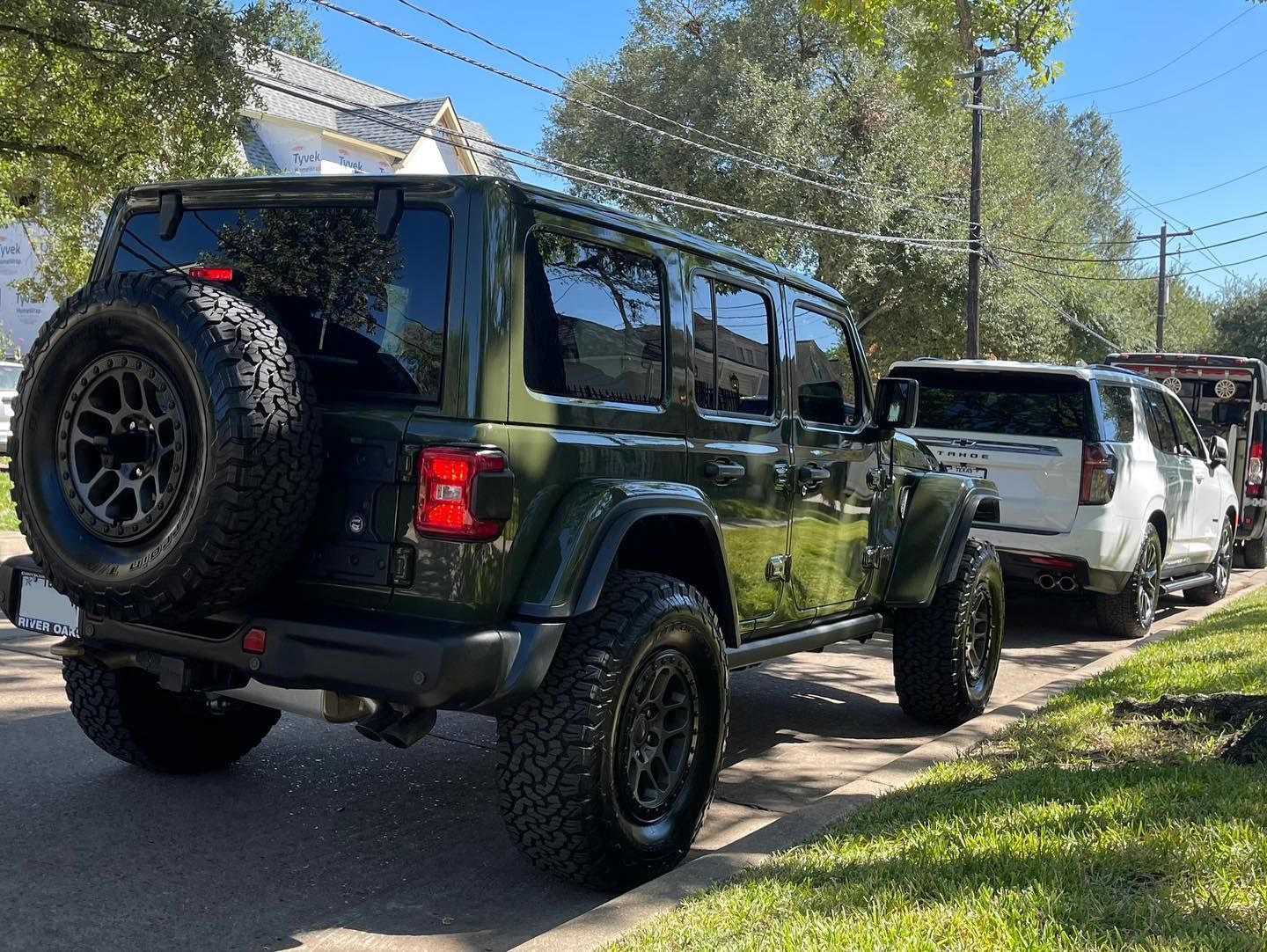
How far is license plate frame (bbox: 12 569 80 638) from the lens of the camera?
13.0 ft

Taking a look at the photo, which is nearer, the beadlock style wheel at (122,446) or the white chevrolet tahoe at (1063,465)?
the beadlock style wheel at (122,446)

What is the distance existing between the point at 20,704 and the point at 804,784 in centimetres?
366

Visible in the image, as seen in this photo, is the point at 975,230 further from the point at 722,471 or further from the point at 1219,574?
the point at 722,471

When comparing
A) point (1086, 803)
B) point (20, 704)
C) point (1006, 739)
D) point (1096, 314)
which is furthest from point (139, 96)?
point (1096, 314)

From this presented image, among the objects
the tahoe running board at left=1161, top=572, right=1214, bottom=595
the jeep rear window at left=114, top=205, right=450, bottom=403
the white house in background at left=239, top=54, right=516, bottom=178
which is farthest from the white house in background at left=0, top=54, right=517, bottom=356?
the jeep rear window at left=114, top=205, right=450, bottom=403

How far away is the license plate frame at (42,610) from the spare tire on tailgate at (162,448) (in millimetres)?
387

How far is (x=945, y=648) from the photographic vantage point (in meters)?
6.07

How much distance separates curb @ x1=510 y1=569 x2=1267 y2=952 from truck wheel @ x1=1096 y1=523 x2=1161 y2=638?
2591mm

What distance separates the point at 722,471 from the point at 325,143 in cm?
2829

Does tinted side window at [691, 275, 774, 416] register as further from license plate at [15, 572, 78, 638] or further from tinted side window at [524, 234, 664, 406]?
license plate at [15, 572, 78, 638]

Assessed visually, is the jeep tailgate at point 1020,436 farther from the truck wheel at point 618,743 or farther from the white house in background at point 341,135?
the white house in background at point 341,135

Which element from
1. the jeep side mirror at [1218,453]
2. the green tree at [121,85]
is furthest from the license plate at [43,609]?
the jeep side mirror at [1218,453]

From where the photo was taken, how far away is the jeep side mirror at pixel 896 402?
5.63 m

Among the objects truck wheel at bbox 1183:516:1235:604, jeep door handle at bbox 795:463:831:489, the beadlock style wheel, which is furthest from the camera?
truck wheel at bbox 1183:516:1235:604
